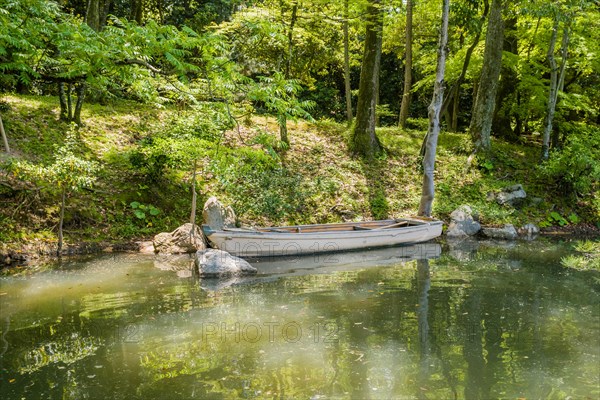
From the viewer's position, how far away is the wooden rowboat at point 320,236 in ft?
36.1

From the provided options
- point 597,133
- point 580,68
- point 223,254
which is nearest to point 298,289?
point 223,254

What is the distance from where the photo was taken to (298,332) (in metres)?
6.72

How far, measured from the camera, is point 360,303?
8094 millimetres

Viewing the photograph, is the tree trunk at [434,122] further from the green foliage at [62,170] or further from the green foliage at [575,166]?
the green foliage at [62,170]

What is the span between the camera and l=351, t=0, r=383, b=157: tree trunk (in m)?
16.2

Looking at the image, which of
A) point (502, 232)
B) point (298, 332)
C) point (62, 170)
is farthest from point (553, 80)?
point (62, 170)

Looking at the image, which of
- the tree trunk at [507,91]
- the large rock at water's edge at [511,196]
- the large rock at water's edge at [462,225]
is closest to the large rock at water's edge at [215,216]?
the large rock at water's edge at [462,225]

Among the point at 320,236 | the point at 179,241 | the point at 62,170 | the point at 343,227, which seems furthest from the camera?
the point at 343,227

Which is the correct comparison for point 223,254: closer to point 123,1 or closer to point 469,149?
point 469,149

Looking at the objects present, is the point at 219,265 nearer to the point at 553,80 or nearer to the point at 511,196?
the point at 511,196

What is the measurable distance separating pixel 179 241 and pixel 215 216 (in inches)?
44.4

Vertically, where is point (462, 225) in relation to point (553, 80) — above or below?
below

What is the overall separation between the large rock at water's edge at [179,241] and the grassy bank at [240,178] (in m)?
0.78

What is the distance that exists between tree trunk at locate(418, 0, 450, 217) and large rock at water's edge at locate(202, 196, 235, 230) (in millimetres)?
5840
